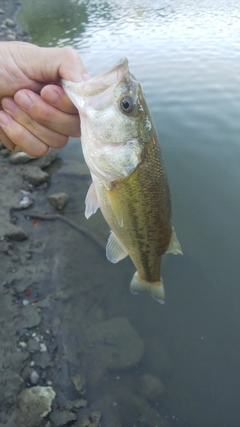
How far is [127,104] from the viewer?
2176 millimetres

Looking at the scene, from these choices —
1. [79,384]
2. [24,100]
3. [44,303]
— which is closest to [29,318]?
[44,303]

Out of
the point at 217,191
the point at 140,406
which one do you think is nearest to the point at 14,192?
the point at 217,191

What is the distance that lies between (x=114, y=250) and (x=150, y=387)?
2167mm

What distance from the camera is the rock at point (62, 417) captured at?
3.53 m

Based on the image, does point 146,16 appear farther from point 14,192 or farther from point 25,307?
point 25,307

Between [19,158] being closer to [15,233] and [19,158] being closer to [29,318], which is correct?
[15,233]

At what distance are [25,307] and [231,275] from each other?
2.97 metres

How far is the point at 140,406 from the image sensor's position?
391 centimetres

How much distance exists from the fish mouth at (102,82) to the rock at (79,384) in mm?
3147

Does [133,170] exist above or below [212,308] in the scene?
above

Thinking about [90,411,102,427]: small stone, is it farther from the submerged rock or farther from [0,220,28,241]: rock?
[0,220,28,241]: rock

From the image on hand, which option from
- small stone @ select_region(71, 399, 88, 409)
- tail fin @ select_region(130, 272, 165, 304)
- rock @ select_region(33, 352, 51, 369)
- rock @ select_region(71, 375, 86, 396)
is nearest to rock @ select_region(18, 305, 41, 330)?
rock @ select_region(33, 352, 51, 369)

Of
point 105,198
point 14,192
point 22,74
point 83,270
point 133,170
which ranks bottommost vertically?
point 83,270

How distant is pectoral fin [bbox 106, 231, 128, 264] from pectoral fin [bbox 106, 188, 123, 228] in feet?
1.49
